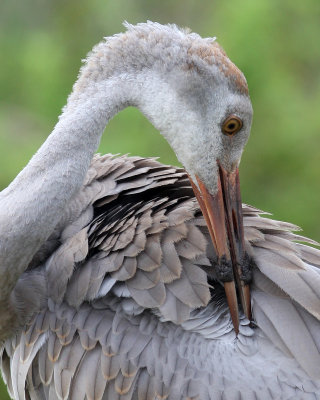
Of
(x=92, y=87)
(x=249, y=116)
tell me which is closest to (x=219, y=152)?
(x=249, y=116)

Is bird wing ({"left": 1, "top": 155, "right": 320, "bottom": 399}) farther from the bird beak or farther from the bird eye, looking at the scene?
the bird eye

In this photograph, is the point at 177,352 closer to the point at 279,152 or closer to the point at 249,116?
the point at 249,116

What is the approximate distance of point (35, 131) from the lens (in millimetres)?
7074

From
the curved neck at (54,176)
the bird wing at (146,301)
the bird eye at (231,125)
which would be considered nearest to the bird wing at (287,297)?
the bird wing at (146,301)

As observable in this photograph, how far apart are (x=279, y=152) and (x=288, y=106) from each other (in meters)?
0.42

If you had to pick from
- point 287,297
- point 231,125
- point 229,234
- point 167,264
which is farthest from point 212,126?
point 287,297

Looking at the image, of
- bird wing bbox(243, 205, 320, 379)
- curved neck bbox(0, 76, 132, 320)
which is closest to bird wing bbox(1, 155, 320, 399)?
bird wing bbox(243, 205, 320, 379)

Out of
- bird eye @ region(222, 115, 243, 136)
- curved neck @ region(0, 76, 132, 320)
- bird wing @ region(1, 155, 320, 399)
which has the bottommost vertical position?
bird wing @ region(1, 155, 320, 399)

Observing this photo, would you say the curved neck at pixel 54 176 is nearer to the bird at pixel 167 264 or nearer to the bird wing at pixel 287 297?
the bird at pixel 167 264

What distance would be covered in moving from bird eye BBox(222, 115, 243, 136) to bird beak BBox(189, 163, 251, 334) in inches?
6.2

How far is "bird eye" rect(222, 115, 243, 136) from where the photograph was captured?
364 centimetres

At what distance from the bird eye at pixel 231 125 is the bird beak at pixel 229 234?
157 millimetres

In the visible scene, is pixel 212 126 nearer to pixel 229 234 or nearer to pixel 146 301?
pixel 229 234

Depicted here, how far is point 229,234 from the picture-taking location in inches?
146
